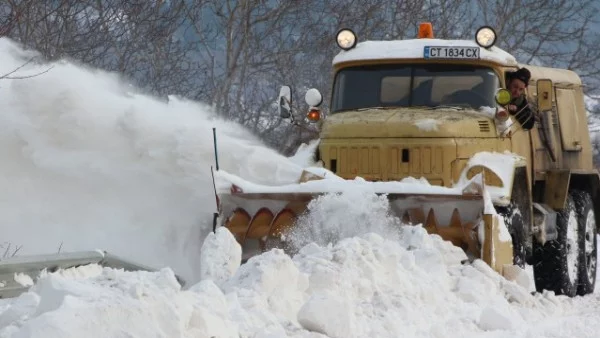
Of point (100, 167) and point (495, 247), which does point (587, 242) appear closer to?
point (495, 247)

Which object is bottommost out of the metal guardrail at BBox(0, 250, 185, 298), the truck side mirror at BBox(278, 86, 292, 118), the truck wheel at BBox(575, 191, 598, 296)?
the truck wheel at BBox(575, 191, 598, 296)

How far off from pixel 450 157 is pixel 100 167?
3.40 metres

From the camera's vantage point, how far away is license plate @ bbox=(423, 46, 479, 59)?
10109mm

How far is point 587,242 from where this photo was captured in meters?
11.8

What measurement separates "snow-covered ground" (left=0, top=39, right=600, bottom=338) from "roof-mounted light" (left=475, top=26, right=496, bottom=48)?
191 cm

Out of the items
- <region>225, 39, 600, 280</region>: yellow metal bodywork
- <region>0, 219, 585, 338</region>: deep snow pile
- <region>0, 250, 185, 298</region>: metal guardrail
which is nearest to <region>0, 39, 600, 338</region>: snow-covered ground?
<region>0, 219, 585, 338</region>: deep snow pile

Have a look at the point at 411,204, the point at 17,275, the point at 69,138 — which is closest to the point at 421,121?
the point at 411,204

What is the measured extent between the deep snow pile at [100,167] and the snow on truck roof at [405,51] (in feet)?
3.70

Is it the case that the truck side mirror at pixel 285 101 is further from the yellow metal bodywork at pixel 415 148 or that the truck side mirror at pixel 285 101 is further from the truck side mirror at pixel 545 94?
the truck side mirror at pixel 545 94

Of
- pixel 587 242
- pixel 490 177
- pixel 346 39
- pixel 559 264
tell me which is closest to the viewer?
pixel 490 177

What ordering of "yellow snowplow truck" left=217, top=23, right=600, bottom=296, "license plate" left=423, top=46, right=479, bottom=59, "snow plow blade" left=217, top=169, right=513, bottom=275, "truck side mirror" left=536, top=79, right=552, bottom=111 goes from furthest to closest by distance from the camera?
"license plate" left=423, top=46, right=479, bottom=59 → "truck side mirror" left=536, top=79, right=552, bottom=111 → "yellow snowplow truck" left=217, top=23, right=600, bottom=296 → "snow plow blade" left=217, top=169, right=513, bottom=275

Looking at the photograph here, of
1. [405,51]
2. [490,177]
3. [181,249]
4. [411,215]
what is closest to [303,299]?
[411,215]

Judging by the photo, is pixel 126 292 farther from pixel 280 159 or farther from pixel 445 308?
pixel 280 159

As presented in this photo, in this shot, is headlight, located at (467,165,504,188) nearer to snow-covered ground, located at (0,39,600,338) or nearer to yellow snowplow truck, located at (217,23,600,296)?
yellow snowplow truck, located at (217,23,600,296)
